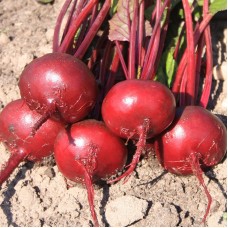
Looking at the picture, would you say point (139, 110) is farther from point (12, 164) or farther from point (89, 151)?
point (12, 164)

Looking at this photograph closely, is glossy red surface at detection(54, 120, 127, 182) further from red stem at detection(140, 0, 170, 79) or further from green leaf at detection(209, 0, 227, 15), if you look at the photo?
green leaf at detection(209, 0, 227, 15)

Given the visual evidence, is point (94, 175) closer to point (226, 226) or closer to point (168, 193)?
point (168, 193)

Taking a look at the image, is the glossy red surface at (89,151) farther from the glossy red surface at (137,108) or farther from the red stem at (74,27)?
the red stem at (74,27)

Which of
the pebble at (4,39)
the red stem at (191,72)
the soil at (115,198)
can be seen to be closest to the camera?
the soil at (115,198)

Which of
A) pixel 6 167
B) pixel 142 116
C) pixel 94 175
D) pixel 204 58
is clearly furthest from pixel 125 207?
pixel 204 58

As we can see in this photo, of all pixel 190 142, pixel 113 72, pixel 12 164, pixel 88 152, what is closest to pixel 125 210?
pixel 88 152

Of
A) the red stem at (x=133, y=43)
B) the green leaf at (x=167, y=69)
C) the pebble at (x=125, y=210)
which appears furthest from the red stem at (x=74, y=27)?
the pebble at (x=125, y=210)

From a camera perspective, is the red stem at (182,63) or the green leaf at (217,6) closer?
the red stem at (182,63)

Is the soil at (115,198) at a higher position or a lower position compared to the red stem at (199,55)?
lower
